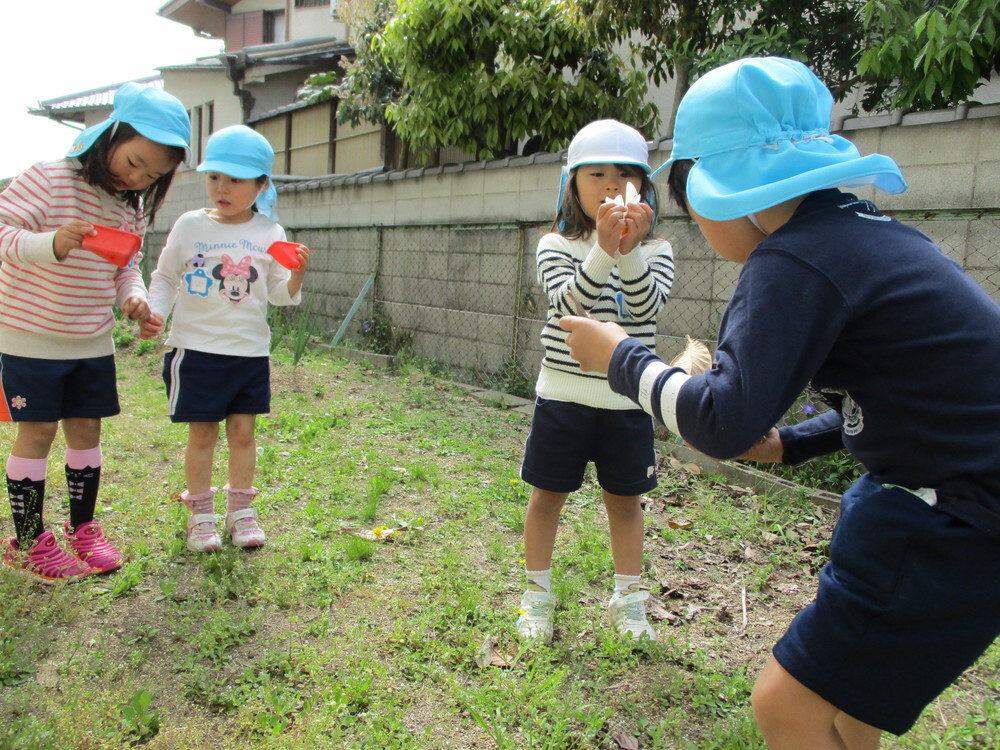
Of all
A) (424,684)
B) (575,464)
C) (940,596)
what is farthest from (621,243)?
(424,684)

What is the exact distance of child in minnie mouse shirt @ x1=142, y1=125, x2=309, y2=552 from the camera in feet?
9.41

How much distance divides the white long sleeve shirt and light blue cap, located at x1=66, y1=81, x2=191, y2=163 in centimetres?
40

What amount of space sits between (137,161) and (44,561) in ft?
4.52

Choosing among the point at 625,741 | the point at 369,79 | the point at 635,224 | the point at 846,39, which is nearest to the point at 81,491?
the point at 625,741

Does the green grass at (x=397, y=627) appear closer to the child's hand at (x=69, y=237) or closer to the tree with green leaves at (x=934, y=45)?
the child's hand at (x=69, y=237)

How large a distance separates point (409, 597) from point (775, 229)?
1830 mm

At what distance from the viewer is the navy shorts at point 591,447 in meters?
2.30

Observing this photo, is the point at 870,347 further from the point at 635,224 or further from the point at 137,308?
the point at 137,308

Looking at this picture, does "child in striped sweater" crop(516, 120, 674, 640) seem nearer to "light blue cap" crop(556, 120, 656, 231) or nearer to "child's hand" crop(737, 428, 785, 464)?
"light blue cap" crop(556, 120, 656, 231)

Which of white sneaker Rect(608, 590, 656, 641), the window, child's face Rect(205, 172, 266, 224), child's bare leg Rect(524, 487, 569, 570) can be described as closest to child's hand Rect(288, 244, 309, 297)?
child's face Rect(205, 172, 266, 224)

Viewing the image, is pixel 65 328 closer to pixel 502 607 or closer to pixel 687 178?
pixel 502 607

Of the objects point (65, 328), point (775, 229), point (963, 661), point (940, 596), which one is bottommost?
point (963, 661)

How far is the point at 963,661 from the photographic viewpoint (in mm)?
1173

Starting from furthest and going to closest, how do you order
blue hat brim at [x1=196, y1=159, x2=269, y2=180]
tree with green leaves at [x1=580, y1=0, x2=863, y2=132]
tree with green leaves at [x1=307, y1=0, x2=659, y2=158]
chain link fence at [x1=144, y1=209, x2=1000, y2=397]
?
tree with green leaves at [x1=307, y1=0, x2=659, y2=158], tree with green leaves at [x1=580, y1=0, x2=863, y2=132], chain link fence at [x1=144, y1=209, x2=1000, y2=397], blue hat brim at [x1=196, y1=159, x2=269, y2=180]
